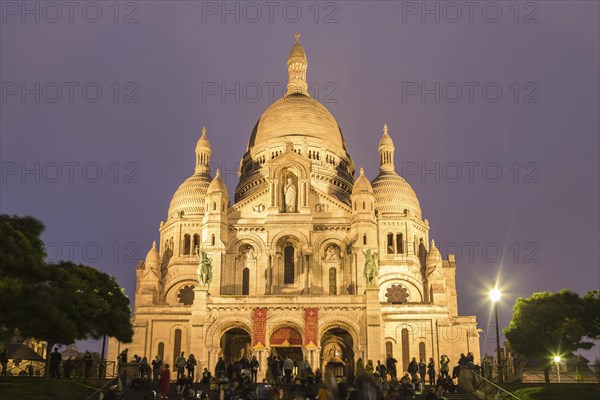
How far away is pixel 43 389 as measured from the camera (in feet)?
112

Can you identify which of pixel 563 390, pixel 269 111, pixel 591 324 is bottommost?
pixel 563 390

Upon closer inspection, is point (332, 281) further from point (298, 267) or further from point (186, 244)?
point (186, 244)

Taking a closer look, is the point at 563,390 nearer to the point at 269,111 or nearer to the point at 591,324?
the point at 591,324

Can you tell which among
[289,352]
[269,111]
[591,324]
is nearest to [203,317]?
[289,352]

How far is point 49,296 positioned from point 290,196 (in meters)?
34.3

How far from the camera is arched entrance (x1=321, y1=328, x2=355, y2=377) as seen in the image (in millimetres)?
62875

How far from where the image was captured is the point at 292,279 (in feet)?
218

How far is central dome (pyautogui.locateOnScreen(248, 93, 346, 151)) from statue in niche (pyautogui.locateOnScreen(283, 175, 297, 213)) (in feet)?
50.1

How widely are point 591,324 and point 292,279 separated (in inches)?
969

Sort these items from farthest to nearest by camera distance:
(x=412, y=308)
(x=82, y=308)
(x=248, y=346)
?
1. (x=412, y=308)
2. (x=248, y=346)
3. (x=82, y=308)

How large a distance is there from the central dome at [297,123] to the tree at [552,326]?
36.1 metres

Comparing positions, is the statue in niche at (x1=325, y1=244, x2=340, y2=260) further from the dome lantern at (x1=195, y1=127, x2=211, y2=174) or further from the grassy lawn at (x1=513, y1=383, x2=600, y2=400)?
the grassy lawn at (x1=513, y1=383, x2=600, y2=400)

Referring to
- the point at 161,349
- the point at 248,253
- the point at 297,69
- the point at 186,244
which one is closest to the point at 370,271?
the point at 248,253

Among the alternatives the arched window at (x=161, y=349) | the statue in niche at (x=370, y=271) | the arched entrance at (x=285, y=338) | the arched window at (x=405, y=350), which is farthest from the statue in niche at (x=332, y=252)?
the arched window at (x=161, y=349)
